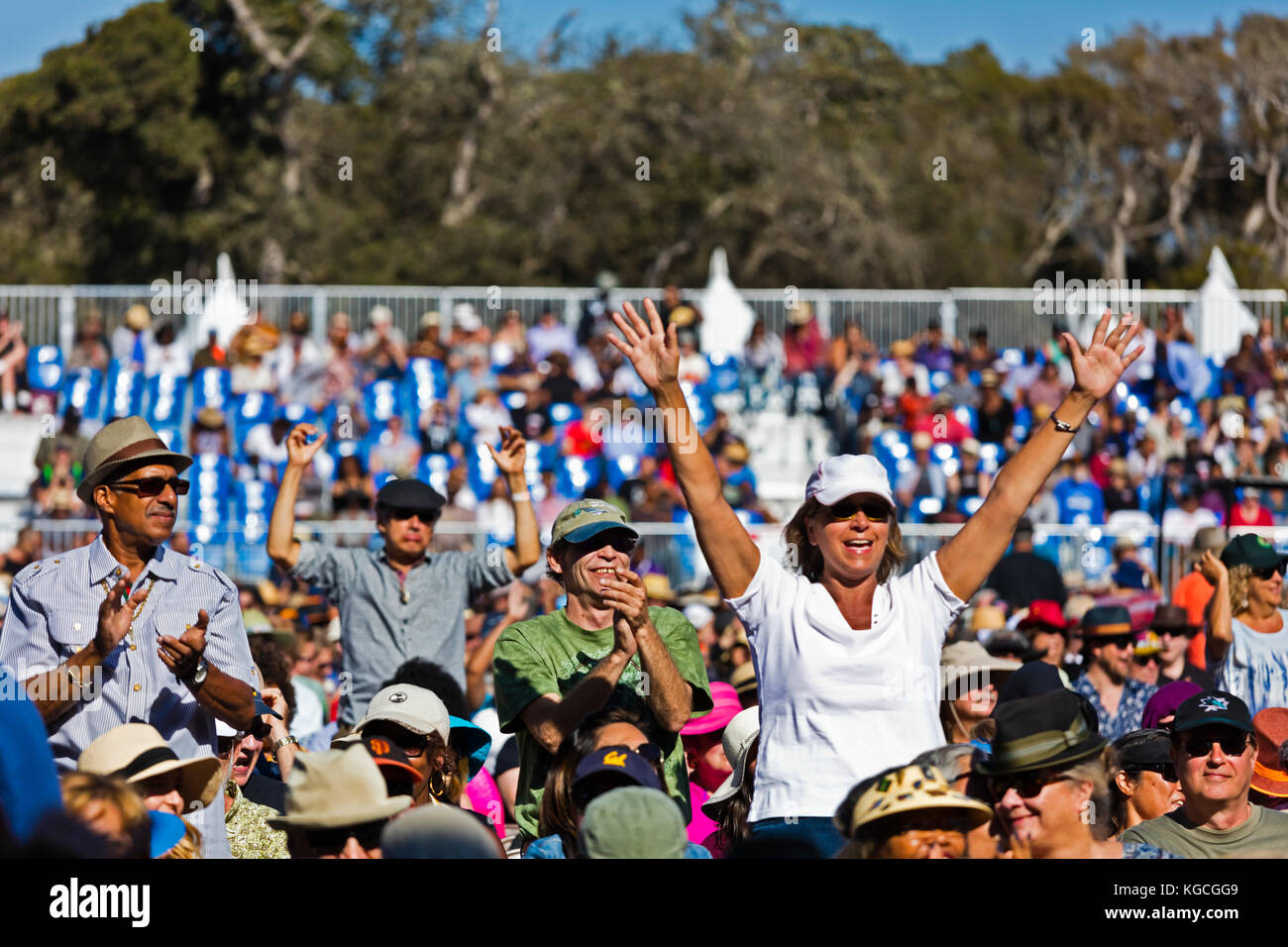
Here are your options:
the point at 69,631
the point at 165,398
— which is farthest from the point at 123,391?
the point at 69,631

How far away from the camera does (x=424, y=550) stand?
6980mm

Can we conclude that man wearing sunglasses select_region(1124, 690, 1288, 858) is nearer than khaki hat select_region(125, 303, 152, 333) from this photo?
Yes

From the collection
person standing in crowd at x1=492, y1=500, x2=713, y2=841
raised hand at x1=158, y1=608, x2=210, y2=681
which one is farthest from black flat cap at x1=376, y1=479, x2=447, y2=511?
raised hand at x1=158, y1=608, x2=210, y2=681

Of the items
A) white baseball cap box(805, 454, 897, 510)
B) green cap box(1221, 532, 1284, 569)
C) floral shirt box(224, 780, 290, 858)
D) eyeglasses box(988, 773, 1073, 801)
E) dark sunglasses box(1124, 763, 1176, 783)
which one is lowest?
floral shirt box(224, 780, 290, 858)

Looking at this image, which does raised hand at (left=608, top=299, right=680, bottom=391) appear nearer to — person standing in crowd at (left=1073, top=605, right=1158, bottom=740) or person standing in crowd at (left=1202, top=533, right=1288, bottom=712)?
person standing in crowd at (left=1202, top=533, right=1288, bottom=712)

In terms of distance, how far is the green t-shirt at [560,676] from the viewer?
499 centimetres

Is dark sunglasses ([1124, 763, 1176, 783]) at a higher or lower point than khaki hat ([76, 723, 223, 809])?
lower

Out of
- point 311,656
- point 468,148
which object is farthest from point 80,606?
point 468,148

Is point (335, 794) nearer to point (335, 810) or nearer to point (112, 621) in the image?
point (335, 810)

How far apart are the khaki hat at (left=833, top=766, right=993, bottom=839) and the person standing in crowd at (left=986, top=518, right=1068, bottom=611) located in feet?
23.1

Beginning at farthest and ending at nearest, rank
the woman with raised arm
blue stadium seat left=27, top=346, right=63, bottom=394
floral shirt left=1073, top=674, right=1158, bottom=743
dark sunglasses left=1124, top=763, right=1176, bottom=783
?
blue stadium seat left=27, top=346, right=63, bottom=394 → floral shirt left=1073, top=674, right=1158, bottom=743 → dark sunglasses left=1124, top=763, right=1176, bottom=783 → the woman with raised arm

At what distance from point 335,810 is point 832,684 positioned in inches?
46.0

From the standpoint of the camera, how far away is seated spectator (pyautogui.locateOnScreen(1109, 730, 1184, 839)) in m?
5.44

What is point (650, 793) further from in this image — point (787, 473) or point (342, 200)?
point (342, 200)
